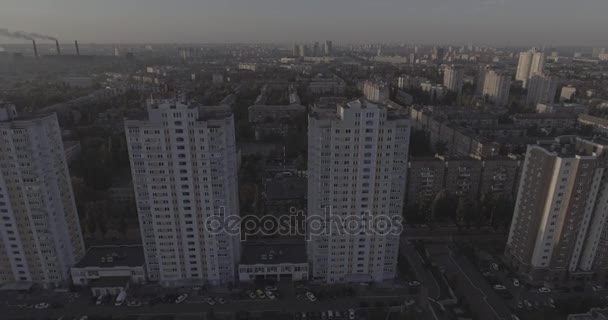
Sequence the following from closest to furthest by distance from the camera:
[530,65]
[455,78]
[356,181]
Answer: [356,181], [455,78], [530,65]

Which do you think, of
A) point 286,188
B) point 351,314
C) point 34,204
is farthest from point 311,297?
point 34,204

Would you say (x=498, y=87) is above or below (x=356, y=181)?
below

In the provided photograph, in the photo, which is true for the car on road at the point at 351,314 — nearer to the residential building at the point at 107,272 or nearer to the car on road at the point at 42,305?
the residential building at the point at 107,272

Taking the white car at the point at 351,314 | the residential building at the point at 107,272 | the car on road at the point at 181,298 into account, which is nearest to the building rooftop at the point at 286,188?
the car on road at the point at 181,298

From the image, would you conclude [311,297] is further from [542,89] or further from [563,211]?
[542,89]

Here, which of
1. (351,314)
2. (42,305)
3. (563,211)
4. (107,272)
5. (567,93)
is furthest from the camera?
(567,93)

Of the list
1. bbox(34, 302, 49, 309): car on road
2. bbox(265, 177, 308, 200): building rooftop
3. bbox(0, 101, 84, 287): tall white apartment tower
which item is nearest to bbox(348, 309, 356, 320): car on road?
bbox(265, 177, 308, 200): building rooftop
